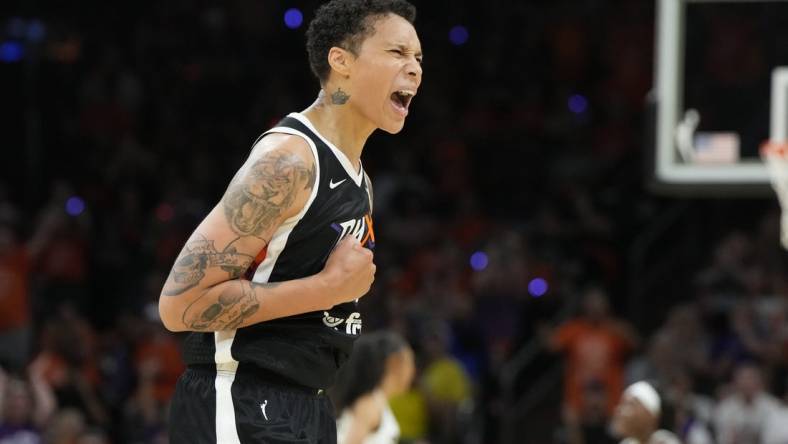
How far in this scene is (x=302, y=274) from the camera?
3156 millimetres

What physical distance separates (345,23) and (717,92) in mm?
4942

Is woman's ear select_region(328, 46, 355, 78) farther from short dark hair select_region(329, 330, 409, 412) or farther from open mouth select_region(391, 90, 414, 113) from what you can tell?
short dark hair select_region(329, 330, 409, 412)

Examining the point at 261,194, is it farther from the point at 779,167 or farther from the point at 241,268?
the point at 779,167

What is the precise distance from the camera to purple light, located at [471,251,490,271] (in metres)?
11.5

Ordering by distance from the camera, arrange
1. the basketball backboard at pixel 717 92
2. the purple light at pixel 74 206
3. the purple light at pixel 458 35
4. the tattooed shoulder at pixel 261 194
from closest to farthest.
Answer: the tattooed shoulder at pixel 261 194 < the basketball backboard at pixel 717 92 < the purple light at pixel 74 206 < the purple light at pixel 458 35

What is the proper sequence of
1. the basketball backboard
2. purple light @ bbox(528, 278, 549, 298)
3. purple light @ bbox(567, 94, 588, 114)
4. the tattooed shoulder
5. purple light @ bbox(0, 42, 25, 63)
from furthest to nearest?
purple light @ bbox(0, 42, 25, 63)
purple light @ bbox(567, 94, 588, 114)
purple light @ bbox(528, 278, 549, 298)
the basketball backboard
the tattooed shoulder

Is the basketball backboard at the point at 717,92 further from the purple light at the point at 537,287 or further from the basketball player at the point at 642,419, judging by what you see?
the purple light at the point at 537,287

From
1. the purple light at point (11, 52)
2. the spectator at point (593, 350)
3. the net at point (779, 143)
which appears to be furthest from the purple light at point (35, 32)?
the net at point (779, 143)

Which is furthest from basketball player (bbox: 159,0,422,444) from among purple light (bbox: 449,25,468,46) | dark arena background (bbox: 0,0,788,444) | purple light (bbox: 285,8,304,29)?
purple light (bbox: 285,8,304,29)

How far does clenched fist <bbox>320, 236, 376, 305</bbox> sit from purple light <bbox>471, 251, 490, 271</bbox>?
833cm

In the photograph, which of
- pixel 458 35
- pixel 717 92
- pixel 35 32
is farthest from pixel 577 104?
pixel 35 32

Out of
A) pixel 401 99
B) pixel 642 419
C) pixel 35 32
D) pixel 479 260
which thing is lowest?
pixel 642 419

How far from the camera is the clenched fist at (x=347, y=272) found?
10.1 feet

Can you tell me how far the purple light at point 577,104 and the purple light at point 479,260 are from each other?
254cm
